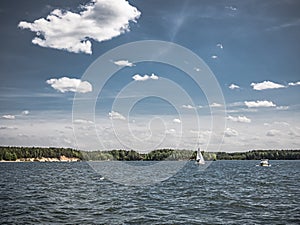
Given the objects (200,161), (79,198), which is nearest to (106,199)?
(79,198)

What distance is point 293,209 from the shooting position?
30578mm

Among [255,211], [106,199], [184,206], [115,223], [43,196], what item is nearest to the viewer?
[115,223]

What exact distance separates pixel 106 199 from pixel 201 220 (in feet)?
45.7

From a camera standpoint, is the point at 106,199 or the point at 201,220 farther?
the point at 106,199

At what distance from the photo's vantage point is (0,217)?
91.0 ft

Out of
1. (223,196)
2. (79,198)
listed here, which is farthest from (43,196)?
(223,196)

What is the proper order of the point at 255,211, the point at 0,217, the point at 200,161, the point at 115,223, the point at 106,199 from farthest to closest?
the point at 200,161 → the point at 106,199 → the point at 255,211 → the point at 0,217 → the point at 115,223

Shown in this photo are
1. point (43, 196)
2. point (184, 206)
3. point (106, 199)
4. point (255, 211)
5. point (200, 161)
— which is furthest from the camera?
point (200, 161)

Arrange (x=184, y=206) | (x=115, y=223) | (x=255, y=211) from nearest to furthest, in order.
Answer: (x=115, y=223) → (x=255, y=211) → (x=184, y=206)

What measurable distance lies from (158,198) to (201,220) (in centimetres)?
1223

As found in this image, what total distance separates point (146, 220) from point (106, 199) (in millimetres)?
12080

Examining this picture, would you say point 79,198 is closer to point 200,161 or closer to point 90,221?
point 90,221

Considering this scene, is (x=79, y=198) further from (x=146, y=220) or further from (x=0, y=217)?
(x=146, y=220)

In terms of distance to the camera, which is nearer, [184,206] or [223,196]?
[184,206]
